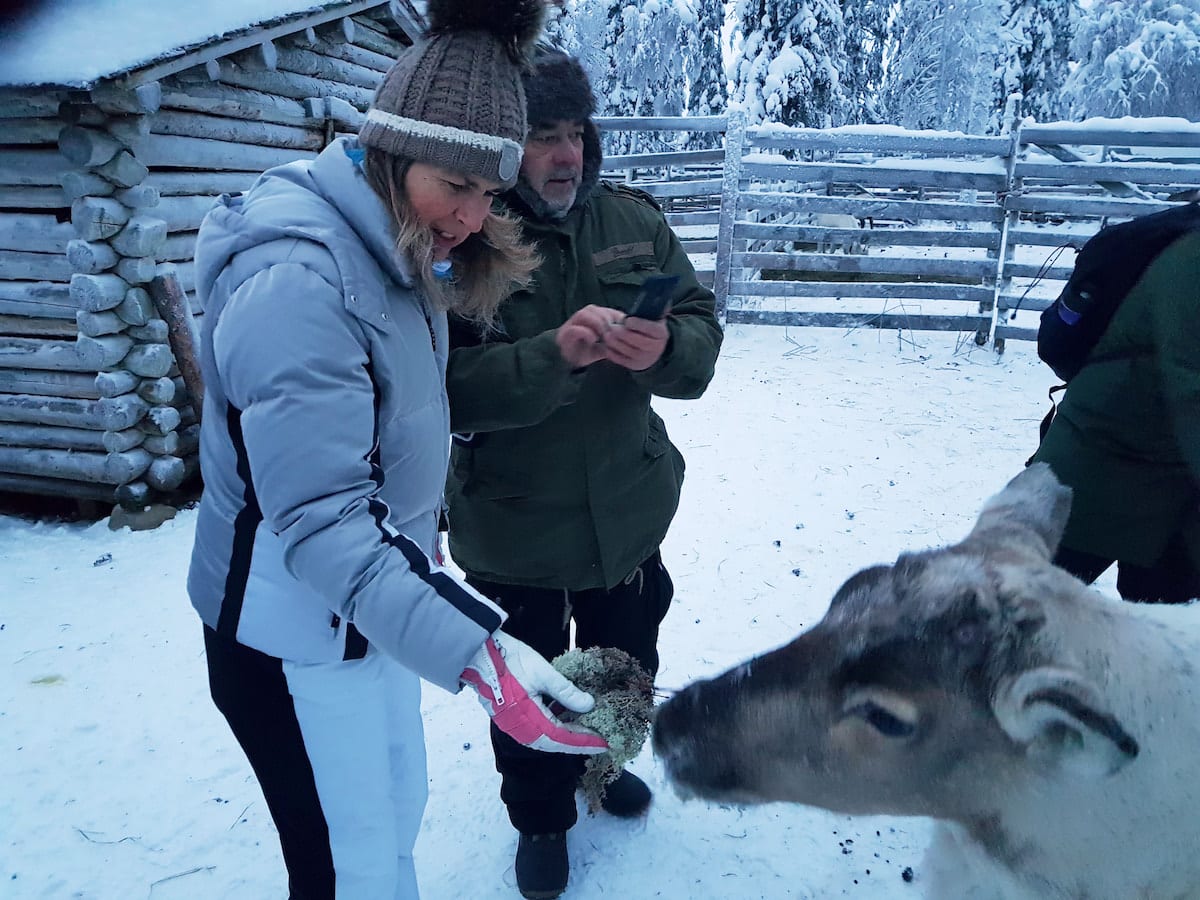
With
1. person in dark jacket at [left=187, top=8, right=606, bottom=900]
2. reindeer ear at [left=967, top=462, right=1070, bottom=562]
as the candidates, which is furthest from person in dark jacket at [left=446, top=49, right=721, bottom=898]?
reindeer ear at [left=967, top=462, right=1070, bottom=562]

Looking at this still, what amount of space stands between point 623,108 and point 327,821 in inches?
1197

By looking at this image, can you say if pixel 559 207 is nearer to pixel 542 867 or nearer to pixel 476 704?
pixel 542 867

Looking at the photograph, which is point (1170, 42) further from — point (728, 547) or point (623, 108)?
point (728, 547)

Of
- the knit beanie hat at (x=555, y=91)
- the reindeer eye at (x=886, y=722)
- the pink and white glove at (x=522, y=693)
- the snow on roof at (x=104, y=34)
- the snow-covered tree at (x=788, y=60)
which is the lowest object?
the reindeer eye at (x=886, y=722)

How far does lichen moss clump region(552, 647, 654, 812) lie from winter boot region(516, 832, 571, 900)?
0.56 m

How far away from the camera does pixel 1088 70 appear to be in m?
24.6

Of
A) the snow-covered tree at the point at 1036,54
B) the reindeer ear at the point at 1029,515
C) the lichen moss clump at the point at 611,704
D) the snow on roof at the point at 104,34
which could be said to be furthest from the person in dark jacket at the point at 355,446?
the snow-covered tree at the point at 1036,54

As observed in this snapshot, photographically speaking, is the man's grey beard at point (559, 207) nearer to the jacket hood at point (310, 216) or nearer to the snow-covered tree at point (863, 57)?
the jacket hood at point (310, 216)

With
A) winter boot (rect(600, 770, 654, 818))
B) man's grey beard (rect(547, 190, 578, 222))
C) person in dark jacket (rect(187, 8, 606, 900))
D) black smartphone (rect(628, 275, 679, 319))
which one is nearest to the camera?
person in dark jacket (rect(187, 8, 606, 900))

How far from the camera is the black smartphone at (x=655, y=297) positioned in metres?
1.98

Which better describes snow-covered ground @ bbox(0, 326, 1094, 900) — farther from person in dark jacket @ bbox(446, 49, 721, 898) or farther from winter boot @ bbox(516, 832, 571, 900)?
person in dark jacket @ bbox(446, 49, 721, 898)

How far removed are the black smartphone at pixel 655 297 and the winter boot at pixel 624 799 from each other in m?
1.84

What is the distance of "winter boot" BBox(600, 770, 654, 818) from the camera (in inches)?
117

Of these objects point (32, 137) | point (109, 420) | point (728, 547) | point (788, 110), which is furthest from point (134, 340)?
point (788, 110)
